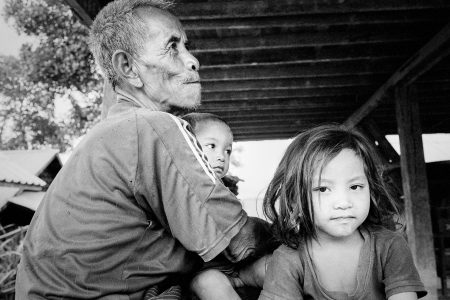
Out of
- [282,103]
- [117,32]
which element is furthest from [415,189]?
[117,32]

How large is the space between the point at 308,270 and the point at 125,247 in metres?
0.67

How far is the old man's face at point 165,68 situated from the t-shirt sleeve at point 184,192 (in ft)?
1.32

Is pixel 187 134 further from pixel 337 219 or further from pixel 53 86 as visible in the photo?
pixel 53 86

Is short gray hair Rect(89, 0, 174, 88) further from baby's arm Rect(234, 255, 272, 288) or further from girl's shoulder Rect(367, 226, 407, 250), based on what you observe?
girl's shoulder Rect(367, 226, 407, 250)

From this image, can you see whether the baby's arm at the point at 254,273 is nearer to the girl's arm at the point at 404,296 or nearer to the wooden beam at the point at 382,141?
the girl's arm at the point at 404,296

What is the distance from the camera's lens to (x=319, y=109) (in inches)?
338

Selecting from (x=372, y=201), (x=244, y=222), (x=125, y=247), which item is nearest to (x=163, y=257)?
(x=125, y=247)

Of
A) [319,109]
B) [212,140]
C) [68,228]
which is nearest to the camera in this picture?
[68,228]

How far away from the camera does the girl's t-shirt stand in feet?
5.50

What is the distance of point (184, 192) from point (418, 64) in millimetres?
5006

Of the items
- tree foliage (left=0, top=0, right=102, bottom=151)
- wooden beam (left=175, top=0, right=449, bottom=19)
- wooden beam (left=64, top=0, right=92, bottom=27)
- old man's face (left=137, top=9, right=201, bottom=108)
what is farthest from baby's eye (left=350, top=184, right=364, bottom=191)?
tree foliage (left=0, top=0, right=102, bottom=151)

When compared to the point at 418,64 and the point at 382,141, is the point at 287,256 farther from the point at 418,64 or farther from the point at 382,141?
the point at 382,141

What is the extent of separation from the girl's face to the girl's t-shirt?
12 cm

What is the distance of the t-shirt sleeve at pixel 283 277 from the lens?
167 cm
